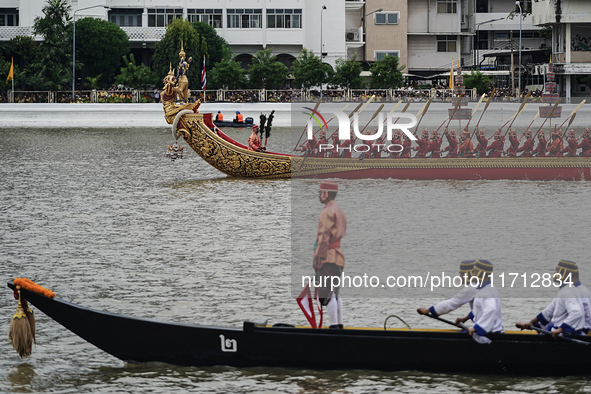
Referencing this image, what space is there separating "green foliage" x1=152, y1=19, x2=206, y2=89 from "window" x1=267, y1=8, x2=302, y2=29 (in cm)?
816

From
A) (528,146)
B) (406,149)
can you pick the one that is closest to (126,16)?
(406,149)

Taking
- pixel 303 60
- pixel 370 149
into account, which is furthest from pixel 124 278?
pixel 303 60

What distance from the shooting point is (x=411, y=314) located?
1207cm

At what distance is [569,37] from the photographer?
200ft

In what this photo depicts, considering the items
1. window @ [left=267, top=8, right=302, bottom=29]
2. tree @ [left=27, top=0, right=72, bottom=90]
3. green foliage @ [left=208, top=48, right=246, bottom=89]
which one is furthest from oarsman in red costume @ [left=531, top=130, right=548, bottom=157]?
window @ [left=267, top=8, right=302, bottom=29]

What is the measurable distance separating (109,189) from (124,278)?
Result: 38.0ft

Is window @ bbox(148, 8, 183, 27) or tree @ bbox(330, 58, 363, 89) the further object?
window @ bbox(148, 8, 183, 27)

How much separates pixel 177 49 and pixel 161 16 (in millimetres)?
8304

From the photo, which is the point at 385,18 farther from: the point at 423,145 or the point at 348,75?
the point at 423,145

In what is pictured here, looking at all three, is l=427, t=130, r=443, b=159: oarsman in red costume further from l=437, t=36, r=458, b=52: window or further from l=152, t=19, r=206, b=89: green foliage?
l=437, t=36, r=458, b=52: window

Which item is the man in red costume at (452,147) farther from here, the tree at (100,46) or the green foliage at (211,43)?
the tree at (100,46)

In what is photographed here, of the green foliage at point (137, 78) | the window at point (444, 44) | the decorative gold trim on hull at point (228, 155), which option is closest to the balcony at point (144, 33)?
the green foliage at point (137, 78)

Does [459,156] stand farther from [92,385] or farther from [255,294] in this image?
[92,385]

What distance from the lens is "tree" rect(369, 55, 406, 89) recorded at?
62.8 meters
